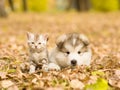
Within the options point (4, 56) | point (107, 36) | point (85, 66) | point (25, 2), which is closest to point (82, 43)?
point (85, 66)

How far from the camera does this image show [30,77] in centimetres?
730

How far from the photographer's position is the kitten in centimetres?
776

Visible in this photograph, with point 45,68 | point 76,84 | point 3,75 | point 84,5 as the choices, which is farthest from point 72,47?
point 84,5

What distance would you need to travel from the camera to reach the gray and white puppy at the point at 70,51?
7789 millimetres

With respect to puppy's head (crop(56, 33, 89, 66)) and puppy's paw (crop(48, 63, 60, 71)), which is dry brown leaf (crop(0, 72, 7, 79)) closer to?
puppy's paw (crop(48, 63, 60, 71))

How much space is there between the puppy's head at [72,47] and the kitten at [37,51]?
10.6 inches

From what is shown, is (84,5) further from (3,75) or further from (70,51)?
(3,75)

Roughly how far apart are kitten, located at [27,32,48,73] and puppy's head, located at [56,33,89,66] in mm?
270

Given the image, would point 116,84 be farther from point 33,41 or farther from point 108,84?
point 33,41

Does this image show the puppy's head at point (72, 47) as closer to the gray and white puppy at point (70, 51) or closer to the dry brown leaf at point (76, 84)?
the gray and white puppy at point (70, 51)

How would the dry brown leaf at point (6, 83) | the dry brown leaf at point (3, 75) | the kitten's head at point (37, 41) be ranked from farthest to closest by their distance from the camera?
1. the kitten's head at point (37, 41)
2. the dry brown leaf at point (3, 75)
3. the dry brown leaf at point (6, 83)

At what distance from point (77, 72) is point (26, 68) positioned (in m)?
0.93

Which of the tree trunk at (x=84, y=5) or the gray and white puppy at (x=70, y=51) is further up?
the tree trunk at (x=84, y=5)

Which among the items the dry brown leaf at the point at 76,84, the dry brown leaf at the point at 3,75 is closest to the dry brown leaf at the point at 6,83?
the dry brown leaf at the point at 3,75
